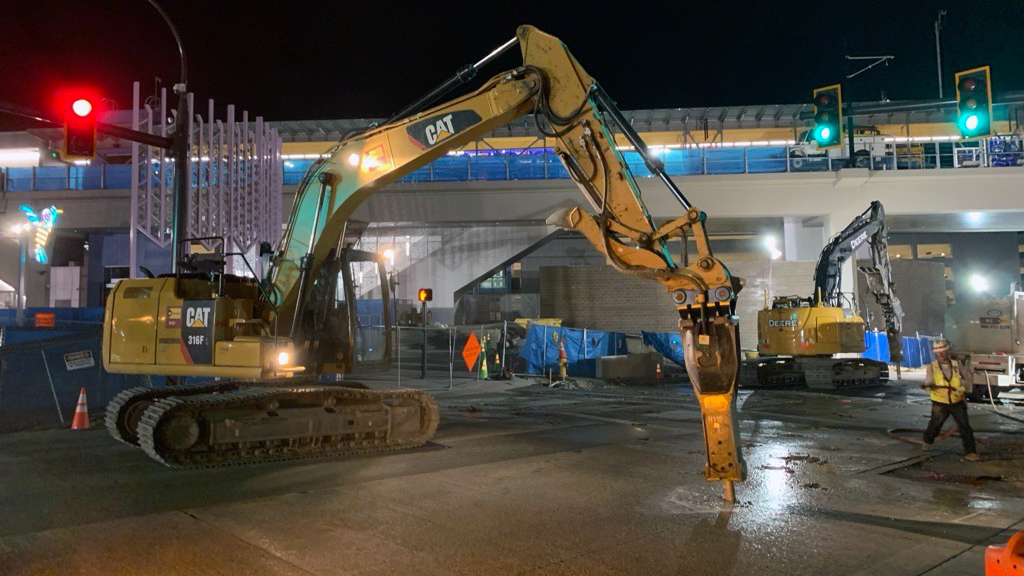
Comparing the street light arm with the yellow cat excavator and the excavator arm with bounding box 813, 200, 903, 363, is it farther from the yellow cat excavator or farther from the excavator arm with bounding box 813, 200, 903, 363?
the excavator arm with bounding box 813, 200, 903, 363

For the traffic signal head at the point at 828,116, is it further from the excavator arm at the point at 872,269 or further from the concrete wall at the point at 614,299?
the concrete wall at the point at 614,299

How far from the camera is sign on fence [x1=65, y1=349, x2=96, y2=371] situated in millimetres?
13938

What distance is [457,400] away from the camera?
1770 cm

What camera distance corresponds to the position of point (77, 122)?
12.9 m

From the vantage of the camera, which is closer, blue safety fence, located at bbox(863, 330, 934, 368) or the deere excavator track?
the deere excavator track

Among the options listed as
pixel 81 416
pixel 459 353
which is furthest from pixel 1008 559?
pixel 459 353

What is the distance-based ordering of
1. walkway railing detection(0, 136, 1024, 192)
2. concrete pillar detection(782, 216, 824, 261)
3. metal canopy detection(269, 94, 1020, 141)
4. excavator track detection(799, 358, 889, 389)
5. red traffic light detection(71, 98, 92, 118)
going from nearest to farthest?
1. red traffic light detection(71, 98, 92, 118)
2. excavator track detection(799, 358, 889, 389)
3. walkway railing detection(0, 136, 1024, 192)
4. concrete pillar detection(782, 216, 824, 261)
5. metal canopy detection(269, 94, 1020, 141)

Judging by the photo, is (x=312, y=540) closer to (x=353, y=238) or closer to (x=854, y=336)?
(x=353, y=238)

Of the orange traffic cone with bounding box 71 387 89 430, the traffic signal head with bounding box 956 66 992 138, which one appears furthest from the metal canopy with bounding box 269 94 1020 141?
the orange traffic cone with bounding box 71 387 89 430

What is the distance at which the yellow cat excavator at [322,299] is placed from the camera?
8.19 meters

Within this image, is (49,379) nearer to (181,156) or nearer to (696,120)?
(181,156)

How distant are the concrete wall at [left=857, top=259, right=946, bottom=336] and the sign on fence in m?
37.4

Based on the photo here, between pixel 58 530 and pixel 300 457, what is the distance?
3.46m

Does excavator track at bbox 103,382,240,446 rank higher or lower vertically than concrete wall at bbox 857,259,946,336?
lower
